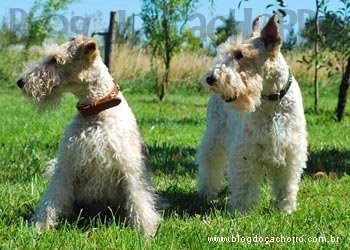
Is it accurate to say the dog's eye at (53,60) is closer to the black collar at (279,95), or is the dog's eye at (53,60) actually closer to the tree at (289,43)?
the black collar at (279,95)

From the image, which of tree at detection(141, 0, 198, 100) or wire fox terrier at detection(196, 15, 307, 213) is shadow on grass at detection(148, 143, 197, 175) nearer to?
wire fox terrier at detection(196, 15, 307, 213)

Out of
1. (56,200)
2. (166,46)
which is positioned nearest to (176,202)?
(56,200)

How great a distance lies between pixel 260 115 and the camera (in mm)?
4285

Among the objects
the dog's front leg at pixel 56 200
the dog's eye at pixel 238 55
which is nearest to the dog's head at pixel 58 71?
the dog's front leg at pixel 56 200

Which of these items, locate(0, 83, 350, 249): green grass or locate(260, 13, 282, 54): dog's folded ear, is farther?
locate(260, 13, 282, 54): dog's folded ear

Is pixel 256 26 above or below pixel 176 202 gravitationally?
above

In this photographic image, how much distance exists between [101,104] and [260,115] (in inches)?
47.4

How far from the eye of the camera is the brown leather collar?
3855 millimetres

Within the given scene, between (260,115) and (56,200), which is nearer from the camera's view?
(56,200)

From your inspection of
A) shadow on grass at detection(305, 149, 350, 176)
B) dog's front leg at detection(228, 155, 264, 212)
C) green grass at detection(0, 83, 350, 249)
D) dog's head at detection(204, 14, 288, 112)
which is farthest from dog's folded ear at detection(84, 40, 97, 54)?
shadow on grass at detection(305, 149, 350, 176)

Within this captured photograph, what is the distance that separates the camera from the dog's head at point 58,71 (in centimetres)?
383

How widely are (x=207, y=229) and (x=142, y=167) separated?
0.61 meters

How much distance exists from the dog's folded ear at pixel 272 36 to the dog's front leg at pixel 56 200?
1675 millimetres

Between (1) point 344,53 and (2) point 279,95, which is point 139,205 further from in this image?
(1) point 344,53
